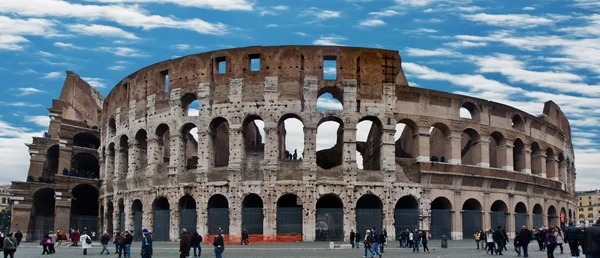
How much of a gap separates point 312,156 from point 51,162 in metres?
26.8

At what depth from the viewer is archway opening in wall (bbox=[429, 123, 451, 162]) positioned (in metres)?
39.0

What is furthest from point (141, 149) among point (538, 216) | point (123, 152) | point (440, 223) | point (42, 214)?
point (538, 216)

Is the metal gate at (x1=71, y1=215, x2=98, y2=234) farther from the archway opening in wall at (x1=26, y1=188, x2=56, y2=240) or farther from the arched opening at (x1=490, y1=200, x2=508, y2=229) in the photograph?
the arched opening at (x1=490, y1=200, x2=508, y2=229)

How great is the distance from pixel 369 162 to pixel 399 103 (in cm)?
484

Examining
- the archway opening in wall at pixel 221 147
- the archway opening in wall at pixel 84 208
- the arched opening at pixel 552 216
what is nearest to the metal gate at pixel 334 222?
the archway opening in wall at pixel 221 147

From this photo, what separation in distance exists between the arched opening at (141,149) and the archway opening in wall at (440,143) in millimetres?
17360

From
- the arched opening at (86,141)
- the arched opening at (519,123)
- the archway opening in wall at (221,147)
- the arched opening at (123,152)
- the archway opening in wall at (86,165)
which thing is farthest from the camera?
the arched opening at (86,141)

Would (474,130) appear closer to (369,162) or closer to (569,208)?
(369,162)

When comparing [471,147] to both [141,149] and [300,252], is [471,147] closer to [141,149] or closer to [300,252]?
[300,252]

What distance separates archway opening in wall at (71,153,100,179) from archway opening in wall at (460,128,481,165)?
27.1 m

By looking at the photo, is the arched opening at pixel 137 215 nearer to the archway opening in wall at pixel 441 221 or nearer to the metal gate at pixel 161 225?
the metal gate at pixel 161 225

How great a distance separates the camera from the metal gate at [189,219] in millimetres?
37531

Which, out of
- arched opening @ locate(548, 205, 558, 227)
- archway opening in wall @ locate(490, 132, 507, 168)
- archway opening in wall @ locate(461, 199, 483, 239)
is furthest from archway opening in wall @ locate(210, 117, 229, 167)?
arched opening @ locate(548, 205, 558, 227)

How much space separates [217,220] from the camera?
36.7 meters
